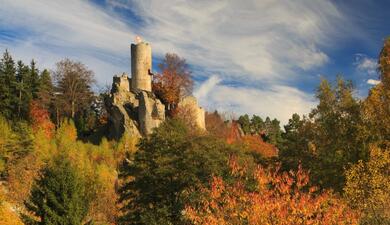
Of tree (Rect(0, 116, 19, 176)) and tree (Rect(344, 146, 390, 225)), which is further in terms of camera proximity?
tree (Rect(0, 116, 19, 176))

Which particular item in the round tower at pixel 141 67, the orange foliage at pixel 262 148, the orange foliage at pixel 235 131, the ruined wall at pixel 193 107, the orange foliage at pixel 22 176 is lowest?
the orange foliage at pixel 22 176

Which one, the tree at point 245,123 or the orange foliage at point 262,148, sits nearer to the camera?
the orange foliage at point 262,148

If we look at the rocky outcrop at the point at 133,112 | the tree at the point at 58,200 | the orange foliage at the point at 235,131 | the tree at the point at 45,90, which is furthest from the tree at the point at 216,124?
the tree at the point at 58,200

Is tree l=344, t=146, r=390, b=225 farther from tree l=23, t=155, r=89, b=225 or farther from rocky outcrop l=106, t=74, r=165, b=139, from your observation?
rocky outcrop l=106, t=74, r=165, b=139

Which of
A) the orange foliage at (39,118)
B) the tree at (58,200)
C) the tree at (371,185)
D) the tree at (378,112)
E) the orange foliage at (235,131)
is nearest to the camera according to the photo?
the tree at (58,200)

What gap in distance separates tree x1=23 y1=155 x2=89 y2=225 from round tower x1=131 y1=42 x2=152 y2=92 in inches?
1578

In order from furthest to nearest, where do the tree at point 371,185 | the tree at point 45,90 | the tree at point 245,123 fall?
1. the tree at point 245,123
2. the tree at point 45,90
3. the tree at point 371,185

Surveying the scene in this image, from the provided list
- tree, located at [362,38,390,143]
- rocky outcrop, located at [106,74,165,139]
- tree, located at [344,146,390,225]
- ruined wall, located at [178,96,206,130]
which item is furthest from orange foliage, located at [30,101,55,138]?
tree, located at [344,146,390,225]

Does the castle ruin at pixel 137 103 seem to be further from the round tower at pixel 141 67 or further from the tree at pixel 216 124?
the tree at pixel 216 124

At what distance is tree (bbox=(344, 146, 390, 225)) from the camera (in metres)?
25.9

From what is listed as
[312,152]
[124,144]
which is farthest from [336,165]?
[124,144]

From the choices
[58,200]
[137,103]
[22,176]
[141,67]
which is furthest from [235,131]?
[58,200]

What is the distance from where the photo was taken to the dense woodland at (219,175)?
2209cm

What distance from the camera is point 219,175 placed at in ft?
91.1
